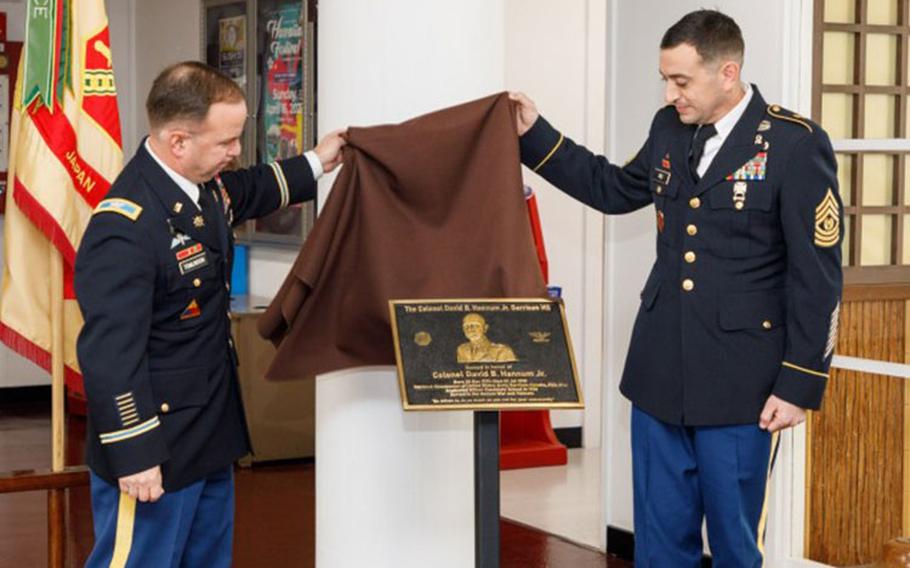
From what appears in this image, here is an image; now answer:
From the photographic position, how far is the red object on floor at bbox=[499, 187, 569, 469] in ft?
21.6

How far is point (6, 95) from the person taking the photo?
326 inches

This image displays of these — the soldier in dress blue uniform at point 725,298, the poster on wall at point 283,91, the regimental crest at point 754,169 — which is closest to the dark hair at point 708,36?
the soldier in dress blue uniform at point 725,298

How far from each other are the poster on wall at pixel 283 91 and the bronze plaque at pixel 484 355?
3679mm

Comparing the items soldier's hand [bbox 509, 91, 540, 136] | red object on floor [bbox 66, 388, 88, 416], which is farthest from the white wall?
red object on floor [bbox 66, 388, 88, 416]

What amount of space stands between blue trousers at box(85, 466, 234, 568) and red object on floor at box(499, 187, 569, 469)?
3.42 metres

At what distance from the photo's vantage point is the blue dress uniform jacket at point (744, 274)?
127 inches

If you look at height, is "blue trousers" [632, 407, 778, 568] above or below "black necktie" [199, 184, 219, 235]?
below

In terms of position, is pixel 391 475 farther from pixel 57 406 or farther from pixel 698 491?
pixel 57 406

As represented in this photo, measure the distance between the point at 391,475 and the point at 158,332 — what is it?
0.79m

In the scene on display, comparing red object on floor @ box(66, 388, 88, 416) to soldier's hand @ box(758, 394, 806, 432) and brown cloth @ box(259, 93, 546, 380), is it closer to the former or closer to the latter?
brown cloth @ box(259, 93, 546, 380)

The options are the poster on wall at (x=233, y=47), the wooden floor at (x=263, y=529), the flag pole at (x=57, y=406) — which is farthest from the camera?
the poster on wall at (x=233, y=47)

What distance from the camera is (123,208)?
2949 mm

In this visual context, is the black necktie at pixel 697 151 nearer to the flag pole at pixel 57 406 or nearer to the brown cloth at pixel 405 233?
the brown cloth at pixel 405 233

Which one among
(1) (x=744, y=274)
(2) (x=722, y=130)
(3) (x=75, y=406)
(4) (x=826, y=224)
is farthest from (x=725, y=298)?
(3) (x=75, y=406)
